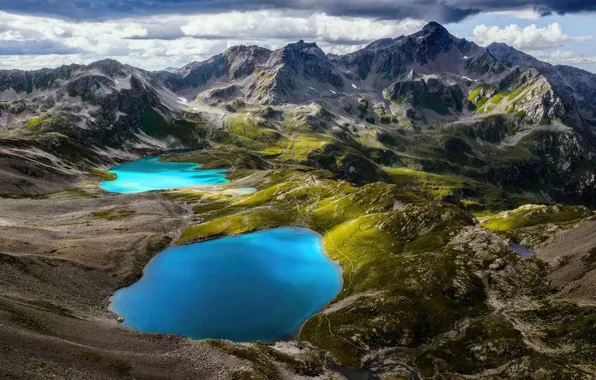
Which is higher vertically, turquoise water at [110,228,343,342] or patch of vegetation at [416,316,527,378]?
patch of vegetation at [416,316,527,378]

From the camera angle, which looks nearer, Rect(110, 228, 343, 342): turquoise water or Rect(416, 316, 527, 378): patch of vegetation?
Rect(416, 316, 527, 378): patch of vegetation

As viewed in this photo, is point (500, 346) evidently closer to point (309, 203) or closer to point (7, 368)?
point (7, 368)

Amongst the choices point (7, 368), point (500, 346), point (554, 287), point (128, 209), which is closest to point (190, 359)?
point (7, 368)

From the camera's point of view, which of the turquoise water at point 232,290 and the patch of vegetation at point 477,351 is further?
the turquoise water at point 232,290

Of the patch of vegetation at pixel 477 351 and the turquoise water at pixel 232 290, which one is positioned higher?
the patch of vegetation at pixel 477 351

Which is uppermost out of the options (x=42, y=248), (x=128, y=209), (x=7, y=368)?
(x=7, y=368)

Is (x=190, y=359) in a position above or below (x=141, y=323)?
above

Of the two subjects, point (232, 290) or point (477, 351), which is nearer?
point (477, 351)

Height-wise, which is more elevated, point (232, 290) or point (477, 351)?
point (477, 351)
